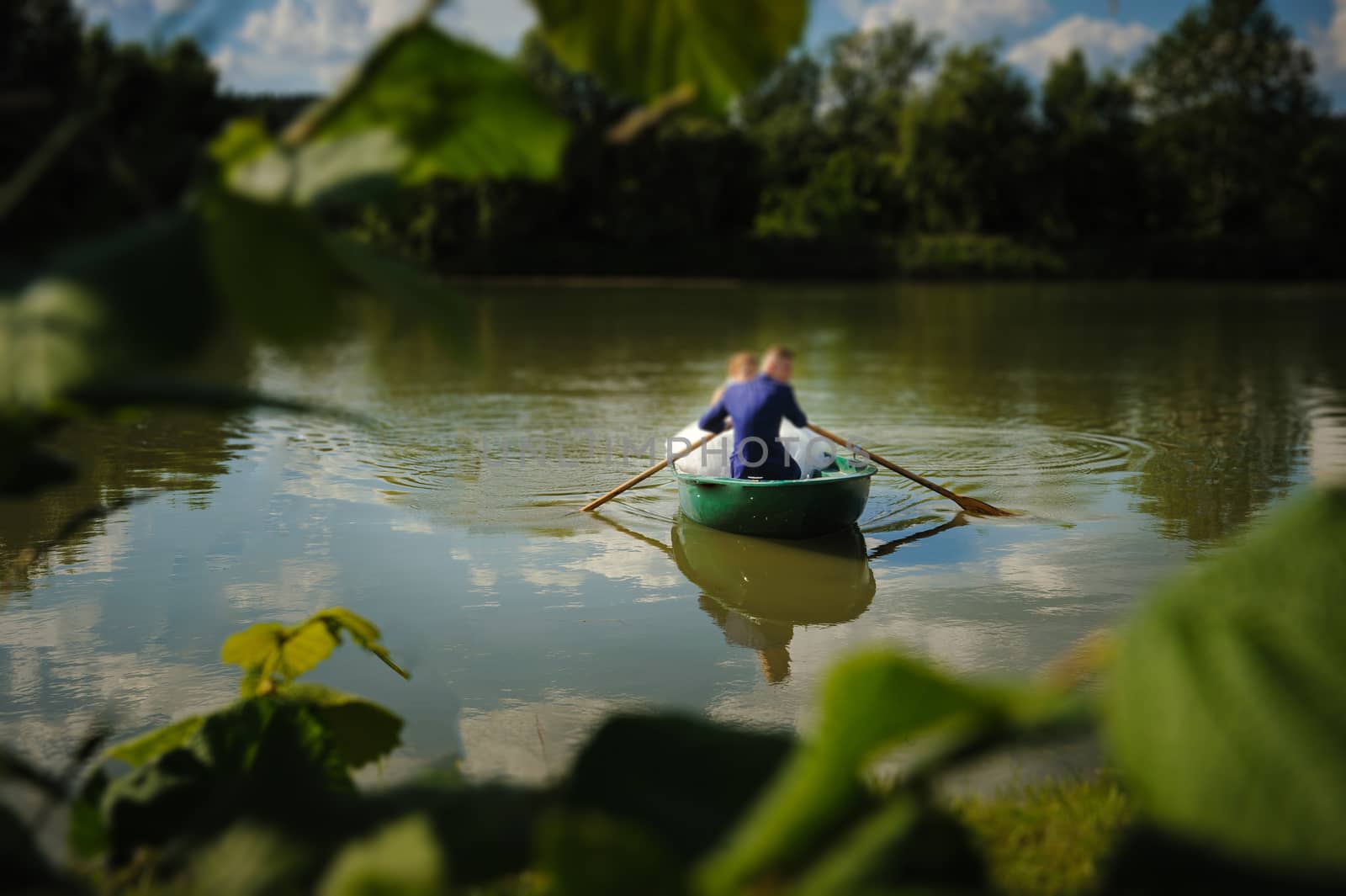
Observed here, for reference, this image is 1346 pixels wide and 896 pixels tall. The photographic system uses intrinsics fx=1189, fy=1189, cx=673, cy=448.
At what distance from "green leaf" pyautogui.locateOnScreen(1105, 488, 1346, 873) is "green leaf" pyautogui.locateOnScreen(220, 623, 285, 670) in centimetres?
100

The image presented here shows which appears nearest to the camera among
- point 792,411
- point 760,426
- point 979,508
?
point 760,426

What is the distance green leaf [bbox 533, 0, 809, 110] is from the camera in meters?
0.68

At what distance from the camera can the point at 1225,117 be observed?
7925cm

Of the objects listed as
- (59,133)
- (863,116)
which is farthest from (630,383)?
(863,116)

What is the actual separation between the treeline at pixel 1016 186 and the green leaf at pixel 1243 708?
66280mm

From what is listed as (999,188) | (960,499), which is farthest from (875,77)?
(960,499)

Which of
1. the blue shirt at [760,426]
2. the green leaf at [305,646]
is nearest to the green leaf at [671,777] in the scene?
the green leaf at [305,646]

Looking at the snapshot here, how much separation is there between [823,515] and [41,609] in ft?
20.4

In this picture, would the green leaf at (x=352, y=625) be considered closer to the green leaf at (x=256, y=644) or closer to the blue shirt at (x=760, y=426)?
the green leaf at (x=256, y=644)

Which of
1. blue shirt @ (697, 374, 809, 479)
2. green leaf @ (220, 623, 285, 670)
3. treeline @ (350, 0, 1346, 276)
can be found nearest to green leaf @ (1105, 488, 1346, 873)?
green leaf @ (220, 623, 285, 670)

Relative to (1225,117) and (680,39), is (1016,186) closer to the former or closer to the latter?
(1225,117)

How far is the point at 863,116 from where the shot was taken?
324 feet

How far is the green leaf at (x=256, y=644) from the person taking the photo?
123 cm

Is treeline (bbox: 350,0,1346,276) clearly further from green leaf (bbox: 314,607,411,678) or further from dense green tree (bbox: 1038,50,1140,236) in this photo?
green leaf (bbox: 314,607,411,678)
